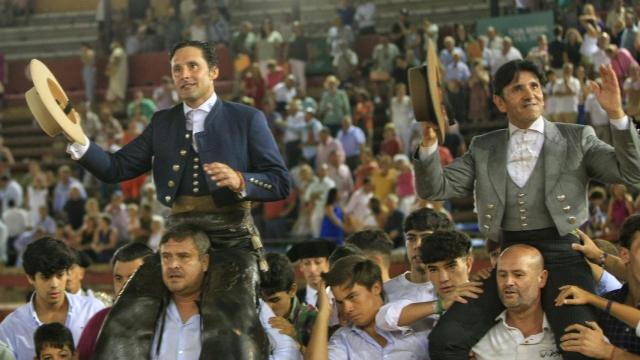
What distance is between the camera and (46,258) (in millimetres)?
6930

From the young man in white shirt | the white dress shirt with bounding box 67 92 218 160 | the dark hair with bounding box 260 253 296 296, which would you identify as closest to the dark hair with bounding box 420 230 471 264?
the young man in white shirt

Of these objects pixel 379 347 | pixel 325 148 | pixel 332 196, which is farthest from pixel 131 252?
pixel 325 148

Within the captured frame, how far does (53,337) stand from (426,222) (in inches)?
83.5

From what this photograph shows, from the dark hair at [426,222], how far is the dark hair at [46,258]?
1901mm

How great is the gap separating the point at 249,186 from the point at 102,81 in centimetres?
1767

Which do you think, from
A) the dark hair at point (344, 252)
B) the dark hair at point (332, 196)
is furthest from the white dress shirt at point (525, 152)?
the dark hair at point (332, 196)

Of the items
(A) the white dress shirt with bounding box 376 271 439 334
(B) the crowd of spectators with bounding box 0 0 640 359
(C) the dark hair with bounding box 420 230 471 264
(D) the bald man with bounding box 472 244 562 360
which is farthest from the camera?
(B) the crowd of spectators with bounding box 0 0 640 359

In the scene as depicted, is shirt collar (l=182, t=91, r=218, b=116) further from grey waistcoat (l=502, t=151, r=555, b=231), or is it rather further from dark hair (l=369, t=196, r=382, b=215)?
dark hair (l=369, t=196, r=382, b=215)

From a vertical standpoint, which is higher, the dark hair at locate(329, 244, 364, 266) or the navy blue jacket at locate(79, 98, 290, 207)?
the navy blue jacket at locate(79, 98, 290, 207)

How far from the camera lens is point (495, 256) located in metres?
6.17

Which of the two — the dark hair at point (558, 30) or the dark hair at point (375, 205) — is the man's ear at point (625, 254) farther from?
the dark hair at point (558, 30)

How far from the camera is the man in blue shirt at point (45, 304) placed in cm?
695

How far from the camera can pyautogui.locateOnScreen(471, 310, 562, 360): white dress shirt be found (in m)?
5.57

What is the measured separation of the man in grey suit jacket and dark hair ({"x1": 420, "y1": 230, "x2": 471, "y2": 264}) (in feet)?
1.54
